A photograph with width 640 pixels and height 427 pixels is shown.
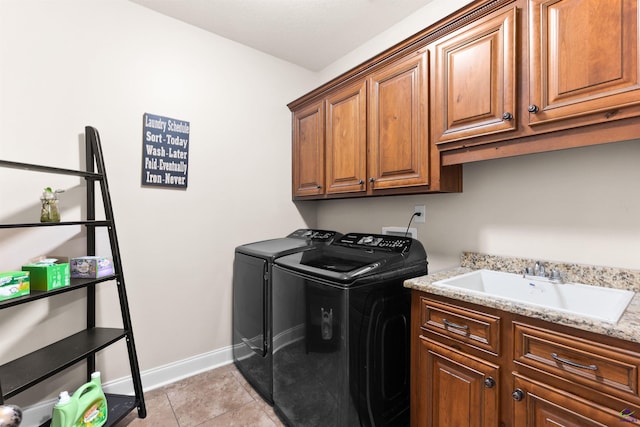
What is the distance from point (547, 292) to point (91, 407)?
2321 mm

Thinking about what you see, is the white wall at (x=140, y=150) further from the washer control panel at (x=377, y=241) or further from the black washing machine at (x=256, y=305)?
the washer control panel at (x=377, y=241)

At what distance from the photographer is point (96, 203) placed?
5.99 feet

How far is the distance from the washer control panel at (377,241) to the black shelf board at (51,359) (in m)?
1.51

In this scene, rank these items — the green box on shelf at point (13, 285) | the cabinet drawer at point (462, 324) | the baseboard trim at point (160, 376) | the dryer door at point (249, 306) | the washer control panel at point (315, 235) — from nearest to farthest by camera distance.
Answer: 1. the cabinet drawer at point (462, 324)
2. the green box on shelf at point (13, 285)
3. the baseboard trim at point (160, 376)
4. the dryer door at point (249, 306)
5. the washer control panel at point (315, 235)

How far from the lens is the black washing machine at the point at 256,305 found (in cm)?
189

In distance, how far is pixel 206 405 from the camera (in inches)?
72.5

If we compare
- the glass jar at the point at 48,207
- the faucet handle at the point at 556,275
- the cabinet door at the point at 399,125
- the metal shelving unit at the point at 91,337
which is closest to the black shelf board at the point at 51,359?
the metal shelving unit at the point at 91,337

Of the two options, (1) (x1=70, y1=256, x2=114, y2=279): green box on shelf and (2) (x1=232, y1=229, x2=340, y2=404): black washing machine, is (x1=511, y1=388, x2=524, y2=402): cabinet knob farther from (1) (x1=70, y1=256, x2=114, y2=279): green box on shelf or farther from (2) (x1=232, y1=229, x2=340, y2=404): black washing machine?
(1) (x1=70, y1=256, x2=114, y2=279): green box on shelf

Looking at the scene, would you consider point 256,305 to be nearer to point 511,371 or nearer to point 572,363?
point 511,371

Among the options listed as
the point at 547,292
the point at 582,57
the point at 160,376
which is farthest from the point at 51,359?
the point at 582,57

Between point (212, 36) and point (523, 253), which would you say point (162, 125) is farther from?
point (523, 253)

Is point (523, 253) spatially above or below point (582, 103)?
below

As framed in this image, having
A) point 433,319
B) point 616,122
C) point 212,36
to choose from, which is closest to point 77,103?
point 212,36

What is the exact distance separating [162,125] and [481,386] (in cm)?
236
